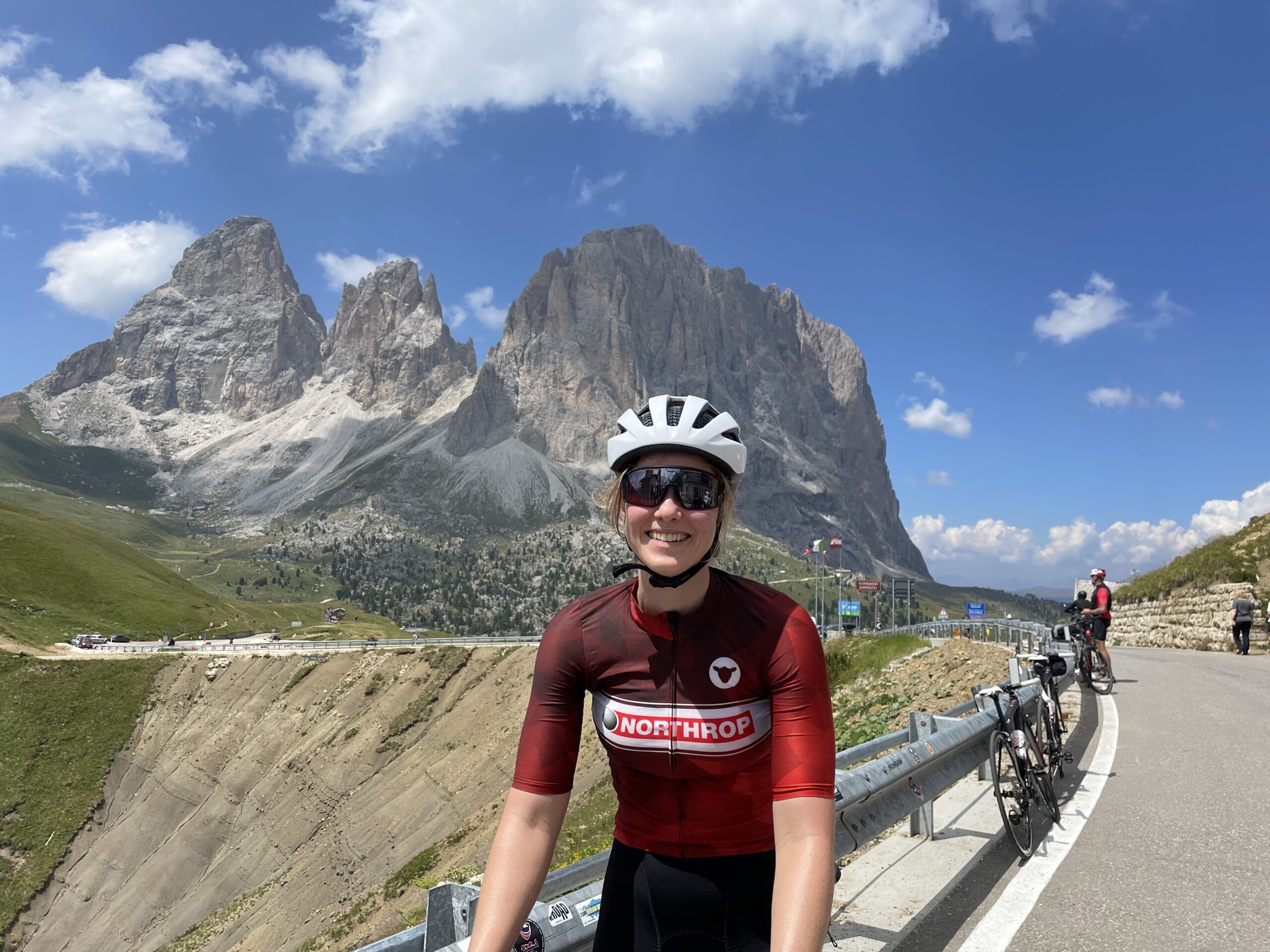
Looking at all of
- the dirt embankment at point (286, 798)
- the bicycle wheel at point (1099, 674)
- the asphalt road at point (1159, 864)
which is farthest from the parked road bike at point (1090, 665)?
the dirt embankment at point (286, 798)

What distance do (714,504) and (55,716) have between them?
69407 millimetres

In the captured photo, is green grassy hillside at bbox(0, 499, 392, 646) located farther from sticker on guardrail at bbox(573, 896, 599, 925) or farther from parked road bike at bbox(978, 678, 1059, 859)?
sticker on guardrail at bbox(573, 896, 599, 925)

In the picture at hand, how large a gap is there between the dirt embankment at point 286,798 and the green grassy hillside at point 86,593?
121 ft

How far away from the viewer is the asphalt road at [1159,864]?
514cm

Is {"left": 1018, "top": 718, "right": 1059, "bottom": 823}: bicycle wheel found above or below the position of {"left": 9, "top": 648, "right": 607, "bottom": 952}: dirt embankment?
above

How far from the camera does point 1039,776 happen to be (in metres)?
7.74

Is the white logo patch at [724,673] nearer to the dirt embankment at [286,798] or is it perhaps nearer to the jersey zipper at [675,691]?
the jersey zipper at [675,691]

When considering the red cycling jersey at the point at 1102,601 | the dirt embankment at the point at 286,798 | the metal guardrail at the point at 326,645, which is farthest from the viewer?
the metal guardrail at the point at 326,645

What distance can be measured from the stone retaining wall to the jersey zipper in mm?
30824

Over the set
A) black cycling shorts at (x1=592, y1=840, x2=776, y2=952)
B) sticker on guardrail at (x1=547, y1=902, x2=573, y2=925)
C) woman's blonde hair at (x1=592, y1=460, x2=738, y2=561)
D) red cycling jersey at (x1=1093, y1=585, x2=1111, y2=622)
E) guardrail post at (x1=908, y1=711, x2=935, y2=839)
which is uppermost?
woman's blonde hair at (x1=592, y1=460, x2=738, y2=561)

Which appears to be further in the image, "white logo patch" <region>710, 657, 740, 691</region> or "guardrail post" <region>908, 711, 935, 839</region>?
"guardrail post" <region>908, 711, 935, 839</region>

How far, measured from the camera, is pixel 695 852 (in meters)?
2.40

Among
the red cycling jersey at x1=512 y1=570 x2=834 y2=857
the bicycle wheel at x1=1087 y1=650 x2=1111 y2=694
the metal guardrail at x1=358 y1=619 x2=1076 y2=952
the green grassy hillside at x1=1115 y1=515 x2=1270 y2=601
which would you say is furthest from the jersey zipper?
the green grassy hillside at x1=1115 y1=515 x2=1270 y2=601

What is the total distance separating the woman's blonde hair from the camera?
262 cm
